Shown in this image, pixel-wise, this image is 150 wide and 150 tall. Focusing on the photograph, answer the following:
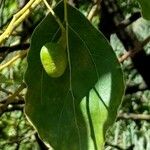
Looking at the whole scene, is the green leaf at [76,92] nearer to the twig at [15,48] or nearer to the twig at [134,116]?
the twig at [134,116]

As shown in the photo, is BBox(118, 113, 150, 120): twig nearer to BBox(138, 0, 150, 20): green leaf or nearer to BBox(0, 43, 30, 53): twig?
BBox(0, 43, 30, 53): twig

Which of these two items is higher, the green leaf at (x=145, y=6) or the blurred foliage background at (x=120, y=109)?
the green leaf at (x=145, y=6)

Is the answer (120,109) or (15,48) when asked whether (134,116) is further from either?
(15,48)

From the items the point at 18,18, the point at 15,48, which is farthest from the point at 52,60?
the point at 15,48

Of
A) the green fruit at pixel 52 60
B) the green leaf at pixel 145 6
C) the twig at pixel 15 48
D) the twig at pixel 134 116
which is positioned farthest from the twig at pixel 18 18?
the twig at pixel 15 48

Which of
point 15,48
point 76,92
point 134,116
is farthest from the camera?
point 15,48

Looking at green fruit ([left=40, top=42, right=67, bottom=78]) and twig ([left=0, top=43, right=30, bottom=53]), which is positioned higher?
green fruit ([left=40, top=42, right=67, bottom=78])

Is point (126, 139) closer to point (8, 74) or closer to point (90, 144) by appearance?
point (8, 74)

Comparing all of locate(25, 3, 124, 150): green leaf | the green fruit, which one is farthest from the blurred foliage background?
the green fruit
